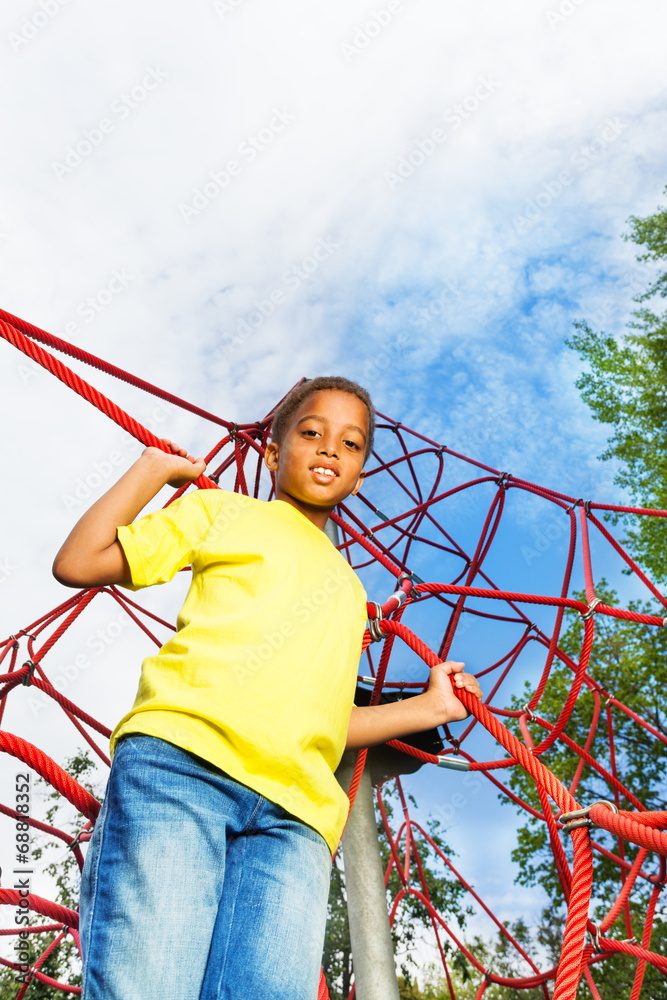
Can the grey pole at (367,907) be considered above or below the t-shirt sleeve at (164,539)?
below

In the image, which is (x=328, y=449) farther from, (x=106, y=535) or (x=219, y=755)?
(x=219, y=755)

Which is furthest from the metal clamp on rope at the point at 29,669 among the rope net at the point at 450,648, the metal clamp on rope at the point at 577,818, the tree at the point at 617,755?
the tree at the point at 617,755

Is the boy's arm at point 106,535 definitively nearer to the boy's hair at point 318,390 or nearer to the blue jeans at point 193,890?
the blue jeans at point 193,890

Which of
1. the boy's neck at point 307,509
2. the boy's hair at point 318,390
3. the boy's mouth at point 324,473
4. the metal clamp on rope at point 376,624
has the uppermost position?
A: the boy's hair at point 318,390

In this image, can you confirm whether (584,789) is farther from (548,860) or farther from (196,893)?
(196,893)

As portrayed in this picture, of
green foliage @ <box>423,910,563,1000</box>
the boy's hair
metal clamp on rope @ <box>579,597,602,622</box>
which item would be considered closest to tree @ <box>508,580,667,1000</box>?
green foliage @ <box>423,910,563,1000</box>

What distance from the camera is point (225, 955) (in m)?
0.80

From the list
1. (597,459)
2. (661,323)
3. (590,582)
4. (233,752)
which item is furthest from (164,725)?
(661,323)

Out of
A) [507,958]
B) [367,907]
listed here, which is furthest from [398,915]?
[367,907]

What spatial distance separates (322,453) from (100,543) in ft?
1.67

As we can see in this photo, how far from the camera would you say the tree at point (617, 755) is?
22.4 feet

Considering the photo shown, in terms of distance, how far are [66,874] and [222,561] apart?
5.86 metres

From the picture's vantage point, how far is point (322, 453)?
4.42ft

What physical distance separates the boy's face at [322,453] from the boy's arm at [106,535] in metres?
0.33
